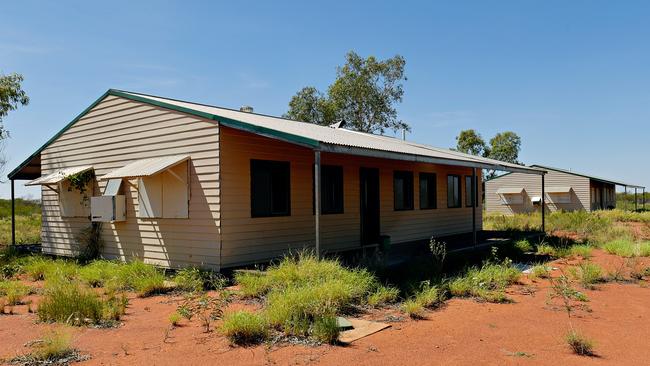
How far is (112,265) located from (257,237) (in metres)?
2.96

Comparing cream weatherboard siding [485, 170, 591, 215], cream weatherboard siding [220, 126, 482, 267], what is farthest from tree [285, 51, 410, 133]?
cream weatherboard siding [220, 126, 482, 267]

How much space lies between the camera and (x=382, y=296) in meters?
7.60

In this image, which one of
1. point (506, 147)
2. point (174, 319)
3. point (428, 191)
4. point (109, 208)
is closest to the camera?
point (174, 319)

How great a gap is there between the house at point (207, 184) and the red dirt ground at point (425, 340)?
8.63 feet

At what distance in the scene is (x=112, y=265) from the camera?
10.4 metres

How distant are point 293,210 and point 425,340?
584 cm

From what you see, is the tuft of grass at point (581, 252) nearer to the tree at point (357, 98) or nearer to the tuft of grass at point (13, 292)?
the tuft of grass at point (13, 292)

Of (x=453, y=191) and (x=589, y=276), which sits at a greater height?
(x=453, y=191)

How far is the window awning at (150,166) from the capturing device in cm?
971

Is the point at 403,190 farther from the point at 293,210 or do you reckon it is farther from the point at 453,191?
the point at 293,210

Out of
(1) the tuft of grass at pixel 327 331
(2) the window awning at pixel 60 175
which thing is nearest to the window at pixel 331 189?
(2) the window awning at pixel 60 175

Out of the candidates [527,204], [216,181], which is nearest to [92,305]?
[216,181]

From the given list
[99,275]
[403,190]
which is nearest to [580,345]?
[99,275]

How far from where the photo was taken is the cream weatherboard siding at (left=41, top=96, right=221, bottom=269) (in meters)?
9.80
